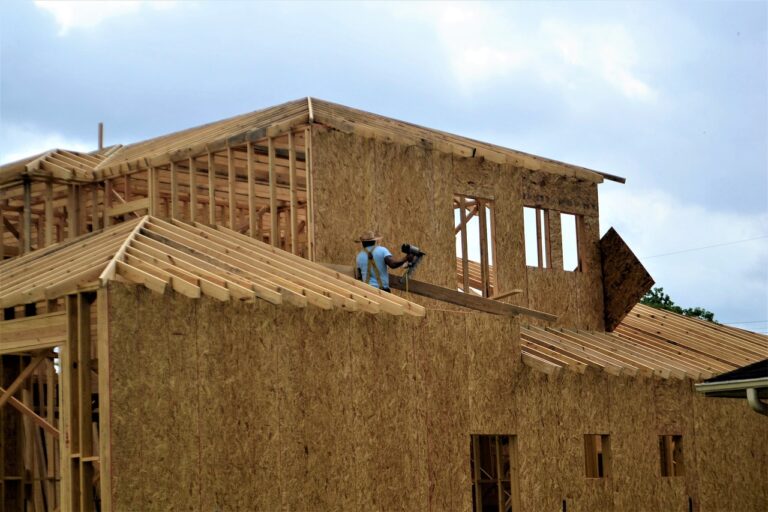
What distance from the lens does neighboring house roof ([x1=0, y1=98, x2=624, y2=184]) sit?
1938 centimetres

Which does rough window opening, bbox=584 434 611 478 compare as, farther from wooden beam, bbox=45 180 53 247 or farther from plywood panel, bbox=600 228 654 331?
wooden beam, bbox=45 180 53 247

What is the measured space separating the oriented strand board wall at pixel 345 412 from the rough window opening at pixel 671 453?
1.05 feet

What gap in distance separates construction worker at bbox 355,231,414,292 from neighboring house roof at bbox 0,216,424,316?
3.26ft

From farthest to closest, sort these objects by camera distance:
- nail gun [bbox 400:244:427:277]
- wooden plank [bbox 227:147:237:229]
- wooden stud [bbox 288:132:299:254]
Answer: wooden plank [bbox 227:147:237:229]
wooden stud [bbox 288:132:299:254]
nail gun [bbox 400:244:427:277]

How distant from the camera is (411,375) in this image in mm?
16594

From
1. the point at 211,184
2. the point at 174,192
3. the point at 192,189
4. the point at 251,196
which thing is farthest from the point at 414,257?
the point at 174,192

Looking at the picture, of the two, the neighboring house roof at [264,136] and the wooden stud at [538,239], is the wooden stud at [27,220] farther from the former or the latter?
the wooden stud at [538,239]

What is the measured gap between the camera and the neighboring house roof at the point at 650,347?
19.6 meters

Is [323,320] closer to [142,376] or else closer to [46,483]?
[142,376]

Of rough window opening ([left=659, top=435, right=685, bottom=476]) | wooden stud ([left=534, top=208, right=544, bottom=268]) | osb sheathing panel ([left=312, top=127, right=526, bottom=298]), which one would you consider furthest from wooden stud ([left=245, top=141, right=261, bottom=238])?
rough window opening ([left=659, top=435, right=685, bottom=476])

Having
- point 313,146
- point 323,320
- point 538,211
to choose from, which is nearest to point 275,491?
point 323,320

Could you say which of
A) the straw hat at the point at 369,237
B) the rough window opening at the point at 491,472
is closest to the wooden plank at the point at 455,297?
the straw hat at the point at 369,237

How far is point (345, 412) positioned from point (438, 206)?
20.4ft

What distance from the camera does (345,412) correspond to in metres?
15.6
